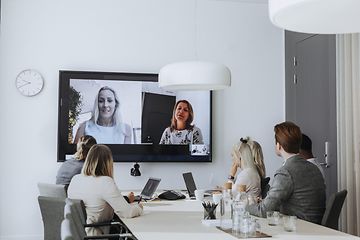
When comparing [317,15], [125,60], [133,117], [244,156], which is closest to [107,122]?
[133,117]

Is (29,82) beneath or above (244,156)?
above

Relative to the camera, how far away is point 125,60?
6.18 meters

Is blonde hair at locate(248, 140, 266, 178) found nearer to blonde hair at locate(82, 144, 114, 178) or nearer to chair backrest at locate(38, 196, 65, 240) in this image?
blonde hair at locate(82, 144, 114, 178)

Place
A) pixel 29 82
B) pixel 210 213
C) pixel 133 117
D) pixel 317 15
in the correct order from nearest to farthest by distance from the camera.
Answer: pixel 317 15
pixel 210 213
pixel 29 82
pixel 133 117

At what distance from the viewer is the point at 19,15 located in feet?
19.5

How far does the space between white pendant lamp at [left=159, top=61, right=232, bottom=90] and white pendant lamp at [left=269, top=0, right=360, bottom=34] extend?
195 centimetres

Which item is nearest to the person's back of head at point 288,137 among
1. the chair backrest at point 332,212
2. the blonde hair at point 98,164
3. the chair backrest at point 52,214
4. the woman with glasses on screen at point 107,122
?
the chair backrest at point 332,212

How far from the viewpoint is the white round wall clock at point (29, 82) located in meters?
5.91

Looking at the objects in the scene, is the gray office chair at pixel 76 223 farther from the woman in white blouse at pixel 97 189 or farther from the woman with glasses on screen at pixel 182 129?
the woman with glasses on screen at pixel 182 129

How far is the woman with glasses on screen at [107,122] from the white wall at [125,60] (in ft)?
1.17

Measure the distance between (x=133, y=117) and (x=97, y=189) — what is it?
2479mm

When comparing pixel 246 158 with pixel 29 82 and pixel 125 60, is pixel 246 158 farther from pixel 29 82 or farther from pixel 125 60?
pixel 29 82

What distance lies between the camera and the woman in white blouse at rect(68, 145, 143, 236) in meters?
3.58

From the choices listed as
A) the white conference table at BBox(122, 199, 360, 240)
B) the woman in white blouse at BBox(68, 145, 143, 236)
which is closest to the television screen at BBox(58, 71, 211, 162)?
the woman in white blouse at BBox(68, 145, 143, 236)
